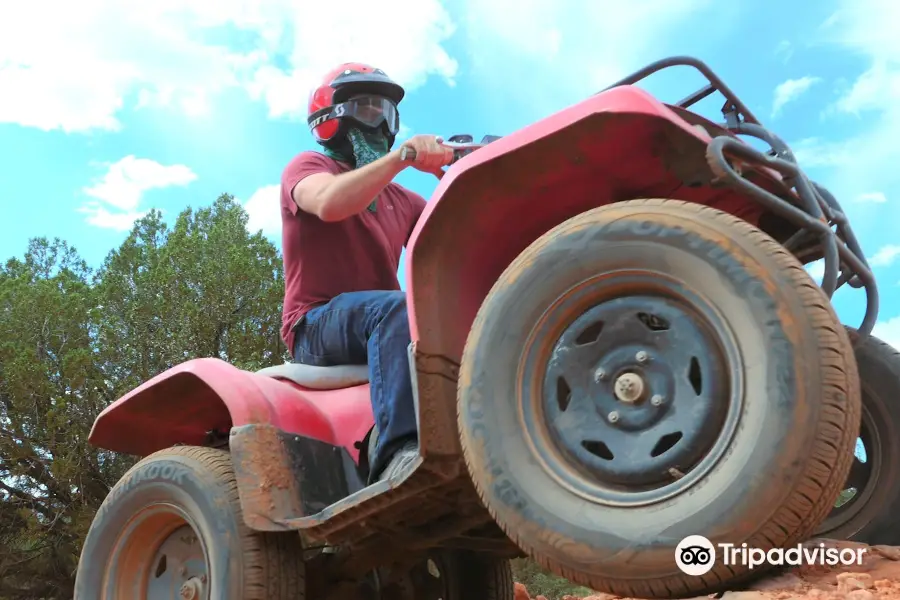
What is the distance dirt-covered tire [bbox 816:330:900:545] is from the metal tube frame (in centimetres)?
26

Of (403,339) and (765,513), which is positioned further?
(403,339)

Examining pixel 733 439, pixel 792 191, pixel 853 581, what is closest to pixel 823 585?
pixel 853 581

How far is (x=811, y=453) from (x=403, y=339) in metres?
1.43

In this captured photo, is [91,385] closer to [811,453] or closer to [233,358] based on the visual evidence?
[233,358]

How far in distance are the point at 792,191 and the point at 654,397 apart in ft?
2.78

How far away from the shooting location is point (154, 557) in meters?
3.46

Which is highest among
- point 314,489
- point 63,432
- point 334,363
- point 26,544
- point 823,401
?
point 63,432

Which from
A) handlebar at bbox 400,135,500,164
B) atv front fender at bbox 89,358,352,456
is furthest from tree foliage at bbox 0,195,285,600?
handlebar at bbox 400,135,500,164

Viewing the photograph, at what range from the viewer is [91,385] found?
16.8 meters

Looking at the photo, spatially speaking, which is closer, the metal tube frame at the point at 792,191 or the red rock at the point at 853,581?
the red rock at the point at 853,581

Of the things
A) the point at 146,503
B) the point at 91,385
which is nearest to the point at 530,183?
the point at 146,503

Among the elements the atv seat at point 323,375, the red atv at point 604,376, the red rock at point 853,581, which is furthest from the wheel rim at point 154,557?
the red rock at point 853,581

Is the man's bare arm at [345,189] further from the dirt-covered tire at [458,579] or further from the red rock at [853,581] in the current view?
the red rock at [853,581]

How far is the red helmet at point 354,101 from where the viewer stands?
3.55 m
